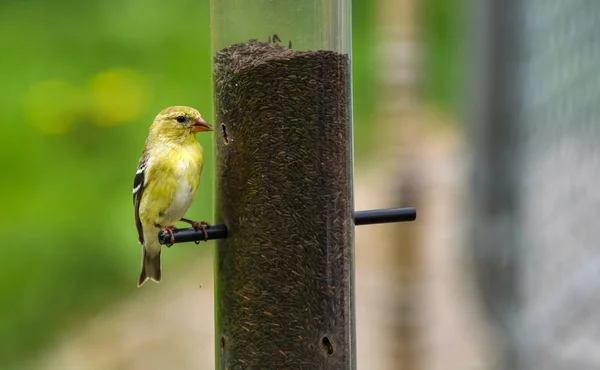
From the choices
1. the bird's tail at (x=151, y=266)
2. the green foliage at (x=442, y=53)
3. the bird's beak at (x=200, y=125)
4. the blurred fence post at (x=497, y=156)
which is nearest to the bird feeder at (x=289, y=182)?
the bird's beak at (x=200, y=125)

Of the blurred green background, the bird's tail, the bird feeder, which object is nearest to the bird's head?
Answer: the bird feeder

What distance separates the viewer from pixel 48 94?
565 cm

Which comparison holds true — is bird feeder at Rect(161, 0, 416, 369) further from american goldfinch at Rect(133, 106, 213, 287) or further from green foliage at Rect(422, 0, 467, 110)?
green foliage at Rect(422, 0, 467, 110)

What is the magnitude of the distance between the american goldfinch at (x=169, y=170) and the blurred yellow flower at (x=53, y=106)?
81.1 inches

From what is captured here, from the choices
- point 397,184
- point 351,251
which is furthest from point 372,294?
point 351,251

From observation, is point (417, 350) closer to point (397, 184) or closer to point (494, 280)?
point (397, 184)

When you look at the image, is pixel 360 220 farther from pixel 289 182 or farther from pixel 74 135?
pixel 74 135

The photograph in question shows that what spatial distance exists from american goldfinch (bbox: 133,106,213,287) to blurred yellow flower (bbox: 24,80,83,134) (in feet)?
6.76

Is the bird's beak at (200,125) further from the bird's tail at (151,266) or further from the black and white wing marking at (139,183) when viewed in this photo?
the bird's tail at (151,266)

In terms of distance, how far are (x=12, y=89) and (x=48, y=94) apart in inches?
11.6

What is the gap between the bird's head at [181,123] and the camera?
352 cm

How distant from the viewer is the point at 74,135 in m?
5.76

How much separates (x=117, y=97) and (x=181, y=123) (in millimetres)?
2381

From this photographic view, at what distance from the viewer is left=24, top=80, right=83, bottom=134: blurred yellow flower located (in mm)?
5559
